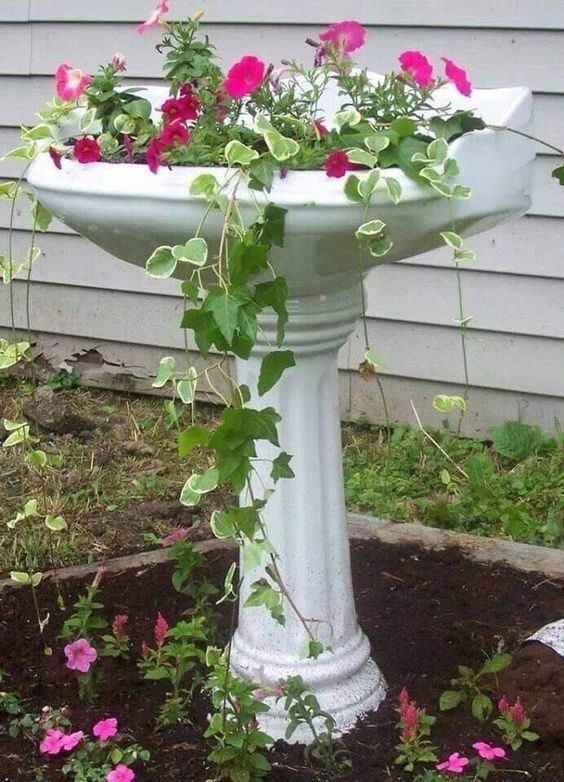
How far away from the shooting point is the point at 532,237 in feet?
10.7

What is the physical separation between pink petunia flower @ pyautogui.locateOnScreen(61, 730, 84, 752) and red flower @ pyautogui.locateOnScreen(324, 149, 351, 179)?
3.17 ft

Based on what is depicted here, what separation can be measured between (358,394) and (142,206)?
2.24 m

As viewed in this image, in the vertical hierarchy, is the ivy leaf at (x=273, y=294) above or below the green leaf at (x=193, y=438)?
above

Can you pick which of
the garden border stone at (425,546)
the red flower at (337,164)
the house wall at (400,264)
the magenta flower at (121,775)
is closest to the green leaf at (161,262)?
the red flower at (337,164)

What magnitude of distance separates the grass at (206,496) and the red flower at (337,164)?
4.48 ft

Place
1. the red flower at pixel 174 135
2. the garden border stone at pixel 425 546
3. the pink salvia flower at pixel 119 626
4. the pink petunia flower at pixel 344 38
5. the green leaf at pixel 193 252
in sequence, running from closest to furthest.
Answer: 1. the green leaf at pixel 193 252
2. the red flower at pixel 174 135
3. the pink petunia flower at pixel 344 38
4. the pink salvia flower at pixel 119 626
5. the garden border stone at pixel 425 546

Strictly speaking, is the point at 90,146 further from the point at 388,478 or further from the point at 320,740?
the point at 388,478

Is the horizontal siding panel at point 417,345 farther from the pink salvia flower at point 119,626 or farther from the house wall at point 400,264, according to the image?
A: the pink salvia flower at point 119,626

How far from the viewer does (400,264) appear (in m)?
3.43

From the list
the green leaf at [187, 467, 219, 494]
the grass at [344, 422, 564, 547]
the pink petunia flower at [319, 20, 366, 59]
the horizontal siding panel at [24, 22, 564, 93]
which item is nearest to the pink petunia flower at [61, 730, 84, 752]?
the green leaf at [187, 467, 219, 494]

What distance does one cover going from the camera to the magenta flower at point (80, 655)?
1.91 metres

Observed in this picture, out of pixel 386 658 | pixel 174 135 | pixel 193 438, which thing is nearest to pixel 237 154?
pixel 174 135

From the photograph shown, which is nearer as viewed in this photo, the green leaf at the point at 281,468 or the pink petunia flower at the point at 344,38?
the green leaf at the point at 281,468

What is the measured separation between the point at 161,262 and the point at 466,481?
1.97 m
